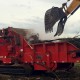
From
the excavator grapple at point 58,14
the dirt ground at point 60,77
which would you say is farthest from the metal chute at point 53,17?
the dirt ground at point 60,77

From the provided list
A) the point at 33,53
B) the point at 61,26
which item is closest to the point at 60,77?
the point at 33,53

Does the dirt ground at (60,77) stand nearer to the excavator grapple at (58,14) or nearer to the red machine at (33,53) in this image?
the red machine at (33,53)

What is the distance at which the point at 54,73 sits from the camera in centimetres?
1498

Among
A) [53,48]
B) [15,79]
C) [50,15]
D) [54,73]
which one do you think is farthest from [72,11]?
[15,79]

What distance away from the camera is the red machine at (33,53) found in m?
13.4

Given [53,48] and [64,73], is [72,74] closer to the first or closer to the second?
→ [64,73]

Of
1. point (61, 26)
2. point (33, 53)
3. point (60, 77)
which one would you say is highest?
point (61, 26)

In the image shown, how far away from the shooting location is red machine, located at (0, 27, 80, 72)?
13.4 metres

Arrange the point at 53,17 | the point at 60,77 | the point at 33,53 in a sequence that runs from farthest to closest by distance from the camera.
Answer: the point at 33,53
the point at 53,17
the point at 60,77

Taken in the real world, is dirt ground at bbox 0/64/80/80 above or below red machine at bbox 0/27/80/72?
below

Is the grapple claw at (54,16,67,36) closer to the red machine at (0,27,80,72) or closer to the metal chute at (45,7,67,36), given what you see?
the metal chute at (45,7,67,36)

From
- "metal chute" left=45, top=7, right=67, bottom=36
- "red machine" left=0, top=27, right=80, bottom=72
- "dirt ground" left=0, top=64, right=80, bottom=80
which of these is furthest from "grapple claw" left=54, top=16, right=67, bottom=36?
"dirt ground" left=0, top=64, right=80, bottom=80

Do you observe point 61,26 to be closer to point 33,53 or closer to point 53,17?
point 53,17

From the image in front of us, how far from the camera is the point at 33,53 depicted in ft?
49.3
